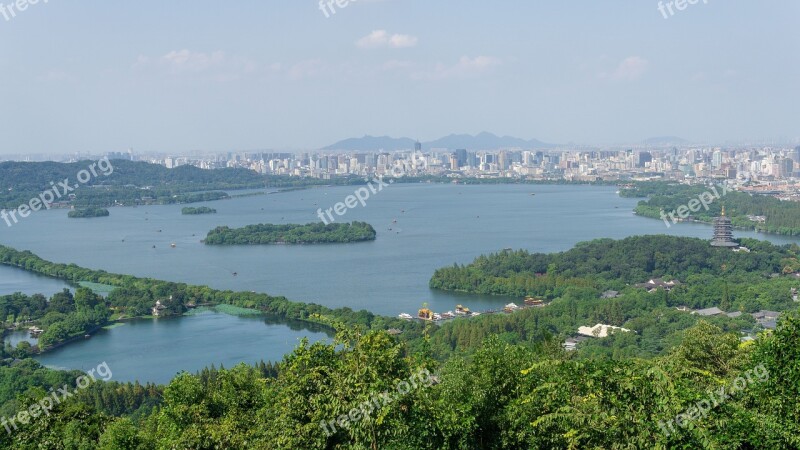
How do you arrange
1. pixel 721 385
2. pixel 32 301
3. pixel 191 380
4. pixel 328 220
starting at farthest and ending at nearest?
pixel 328 220 < pixel 32 301 < pixel 191 380 < pixel 721 385

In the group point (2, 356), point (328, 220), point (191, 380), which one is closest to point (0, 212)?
point (328, 220)

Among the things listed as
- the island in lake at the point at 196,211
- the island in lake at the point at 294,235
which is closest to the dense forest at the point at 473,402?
the island in lake at the point at 294,235

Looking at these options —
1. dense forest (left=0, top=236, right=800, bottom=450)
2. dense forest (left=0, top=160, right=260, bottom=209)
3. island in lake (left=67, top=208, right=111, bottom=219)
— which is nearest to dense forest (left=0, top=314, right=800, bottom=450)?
dense forest (left=0, top=236, right=800, bottom=450)

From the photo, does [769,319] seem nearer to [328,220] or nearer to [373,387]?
[373,387]

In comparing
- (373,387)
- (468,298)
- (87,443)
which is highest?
(373,387)

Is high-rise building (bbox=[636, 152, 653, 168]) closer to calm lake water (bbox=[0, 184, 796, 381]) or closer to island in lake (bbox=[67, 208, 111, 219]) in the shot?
calm lake water (bbox=[0, 184, 796, 381])

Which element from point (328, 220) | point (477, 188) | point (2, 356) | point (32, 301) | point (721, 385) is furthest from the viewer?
point (477, 188)
